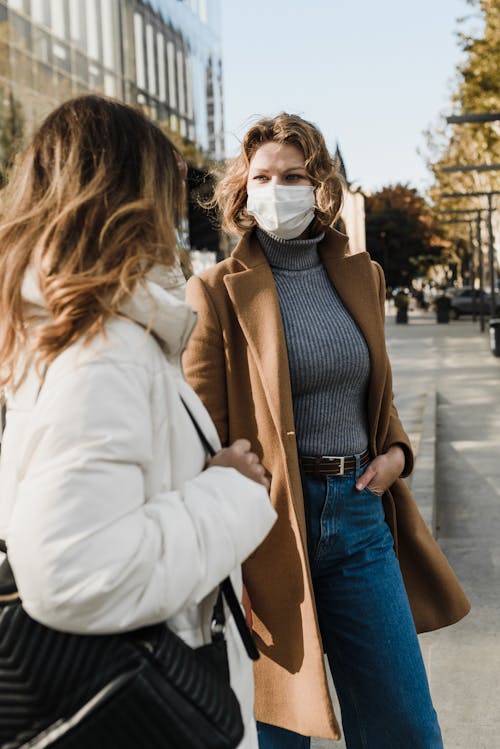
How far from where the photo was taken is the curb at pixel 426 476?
21.1ft

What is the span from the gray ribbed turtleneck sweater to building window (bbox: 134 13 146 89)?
2521cm

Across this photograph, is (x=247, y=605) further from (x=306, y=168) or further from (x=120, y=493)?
(x=306, y=168)

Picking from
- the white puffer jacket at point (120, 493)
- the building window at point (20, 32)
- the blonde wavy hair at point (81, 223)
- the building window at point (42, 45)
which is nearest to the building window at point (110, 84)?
the building window at point (42, 45)

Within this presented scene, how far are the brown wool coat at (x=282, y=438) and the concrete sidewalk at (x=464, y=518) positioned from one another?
1124 mm

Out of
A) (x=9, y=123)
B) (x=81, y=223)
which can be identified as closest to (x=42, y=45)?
(x=9, y=123)

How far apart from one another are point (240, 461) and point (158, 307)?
0.36 m

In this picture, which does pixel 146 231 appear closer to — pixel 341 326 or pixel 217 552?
pixel 217 552

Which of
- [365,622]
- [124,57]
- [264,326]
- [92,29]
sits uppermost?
[92,29]

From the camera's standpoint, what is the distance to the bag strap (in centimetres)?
173

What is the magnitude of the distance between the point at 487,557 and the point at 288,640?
3.65 m

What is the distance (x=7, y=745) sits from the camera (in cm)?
148

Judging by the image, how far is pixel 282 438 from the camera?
246 centimetres

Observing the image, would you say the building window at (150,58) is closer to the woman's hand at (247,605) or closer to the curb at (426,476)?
the curb at (426,476)

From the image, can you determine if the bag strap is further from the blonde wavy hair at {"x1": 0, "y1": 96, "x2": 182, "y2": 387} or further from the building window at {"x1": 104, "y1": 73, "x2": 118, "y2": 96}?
the building window at {"x1": 104, "y1": 73, "x2": 118, "y2": 96}
